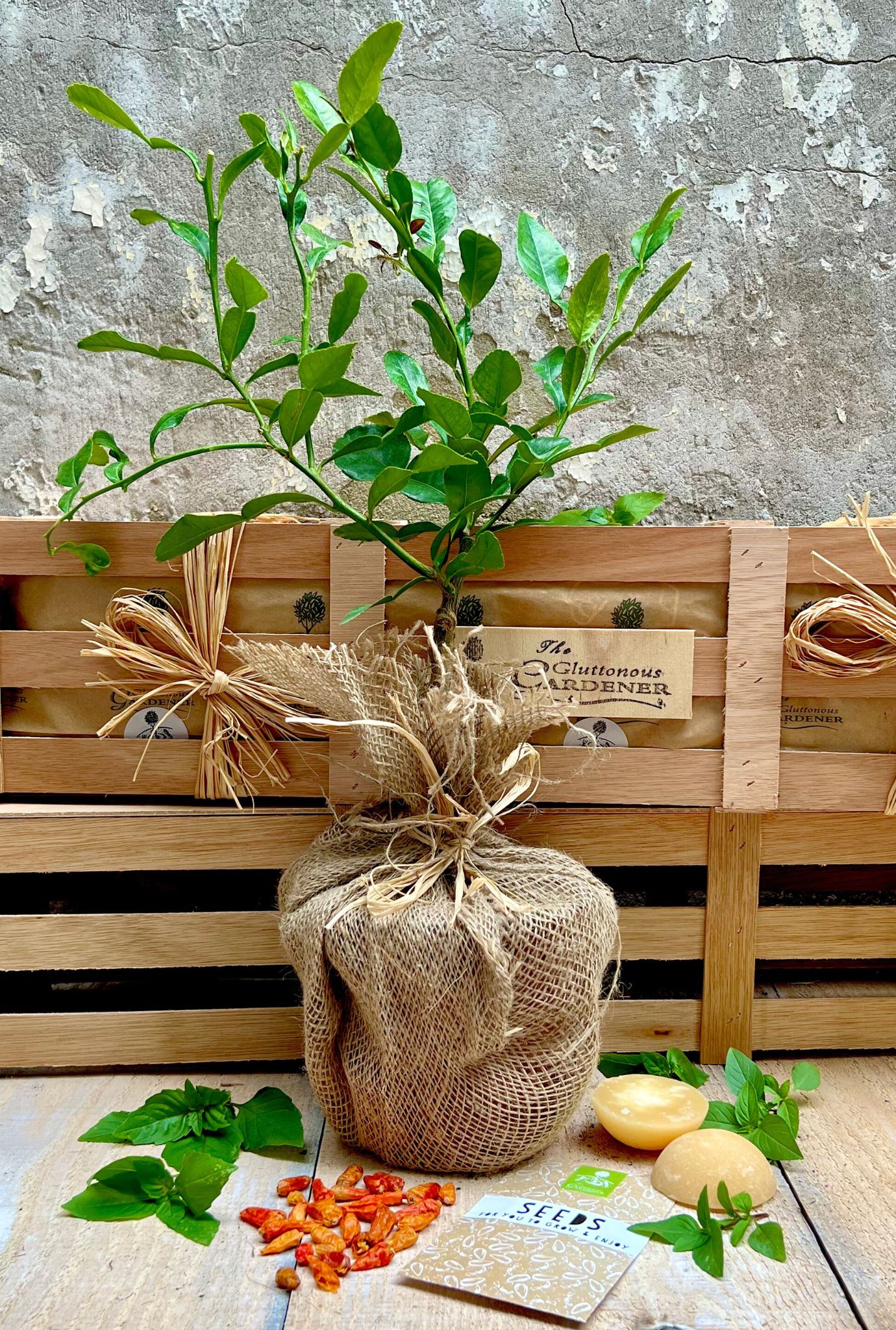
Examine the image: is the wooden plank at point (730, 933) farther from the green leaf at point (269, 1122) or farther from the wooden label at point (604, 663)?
the green leaf at point (269, 1122)

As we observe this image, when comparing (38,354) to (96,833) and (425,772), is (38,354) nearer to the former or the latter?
(96,833)

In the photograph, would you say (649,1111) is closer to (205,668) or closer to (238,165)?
(205,668)

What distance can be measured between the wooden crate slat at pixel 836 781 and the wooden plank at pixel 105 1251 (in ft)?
2.25

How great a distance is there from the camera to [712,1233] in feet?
2.80

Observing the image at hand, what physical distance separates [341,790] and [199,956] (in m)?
0.27

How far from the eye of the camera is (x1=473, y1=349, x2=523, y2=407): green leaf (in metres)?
1.03

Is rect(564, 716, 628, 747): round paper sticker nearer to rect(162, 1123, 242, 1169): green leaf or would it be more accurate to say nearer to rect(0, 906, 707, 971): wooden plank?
rect(0, 906, 707, 971): wooden plank

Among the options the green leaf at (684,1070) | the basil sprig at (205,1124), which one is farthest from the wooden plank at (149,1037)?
the green leaf at (684,1070)

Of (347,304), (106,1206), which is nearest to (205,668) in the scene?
(347,304)

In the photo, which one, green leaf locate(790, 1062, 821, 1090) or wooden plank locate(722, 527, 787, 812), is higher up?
wooden plank locate(722, 527, 787, 812)

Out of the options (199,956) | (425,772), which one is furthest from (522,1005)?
(199,956)

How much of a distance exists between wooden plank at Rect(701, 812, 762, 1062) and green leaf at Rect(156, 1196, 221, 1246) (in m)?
0.64

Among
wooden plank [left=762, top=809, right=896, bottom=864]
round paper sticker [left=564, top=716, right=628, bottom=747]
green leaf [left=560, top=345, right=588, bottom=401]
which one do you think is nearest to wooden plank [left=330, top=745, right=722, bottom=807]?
round paper sticker [left=564, top=716, right=628, bottom=747]

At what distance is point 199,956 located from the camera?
1.21 meters
